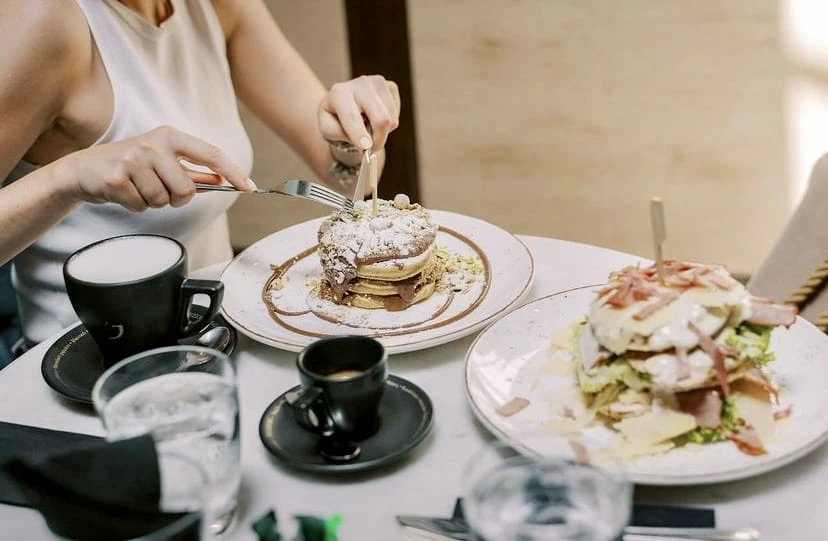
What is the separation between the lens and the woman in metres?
1.50

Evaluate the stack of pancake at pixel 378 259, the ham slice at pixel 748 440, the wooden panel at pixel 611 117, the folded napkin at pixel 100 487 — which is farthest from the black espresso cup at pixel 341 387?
the wooden panel at pixel 611 117

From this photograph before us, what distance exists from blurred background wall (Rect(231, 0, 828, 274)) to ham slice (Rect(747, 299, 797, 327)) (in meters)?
2.11

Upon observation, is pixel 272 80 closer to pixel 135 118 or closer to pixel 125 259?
pixel 135 118

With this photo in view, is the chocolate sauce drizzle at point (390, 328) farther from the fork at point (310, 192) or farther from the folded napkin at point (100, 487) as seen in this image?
the folded napkin at point (100, 487)

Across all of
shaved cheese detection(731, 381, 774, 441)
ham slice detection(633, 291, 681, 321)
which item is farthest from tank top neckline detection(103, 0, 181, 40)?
shaved cheese detection(731, 381, 774, 441)

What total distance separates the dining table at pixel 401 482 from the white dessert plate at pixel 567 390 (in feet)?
0.11

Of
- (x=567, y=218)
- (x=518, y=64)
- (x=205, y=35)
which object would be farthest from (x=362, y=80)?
(x=567, y=218)

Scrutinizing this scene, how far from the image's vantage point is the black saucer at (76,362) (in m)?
1.31

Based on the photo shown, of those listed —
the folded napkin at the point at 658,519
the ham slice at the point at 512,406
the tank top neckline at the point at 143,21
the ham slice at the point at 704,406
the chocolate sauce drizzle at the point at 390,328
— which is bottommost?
the chocolate sauce drizzle at the point at 390,328

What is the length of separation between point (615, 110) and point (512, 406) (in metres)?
2.21

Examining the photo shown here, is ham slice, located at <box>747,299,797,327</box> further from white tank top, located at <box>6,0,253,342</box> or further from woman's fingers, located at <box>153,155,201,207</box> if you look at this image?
white tank top, located at <box>6,0,253,342</box>

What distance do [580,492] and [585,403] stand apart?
0.27 meters

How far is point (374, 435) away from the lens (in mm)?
1165

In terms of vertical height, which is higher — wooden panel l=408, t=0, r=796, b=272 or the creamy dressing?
the creamy dressing
